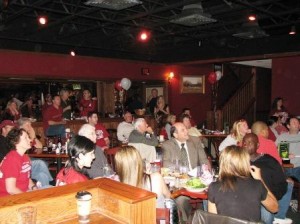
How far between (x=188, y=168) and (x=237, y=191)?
1794mm

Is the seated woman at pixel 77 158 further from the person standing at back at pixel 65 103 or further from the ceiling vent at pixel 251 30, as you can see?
the person standing at back at pixel 65 103

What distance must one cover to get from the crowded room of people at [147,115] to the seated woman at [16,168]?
0.04 ft

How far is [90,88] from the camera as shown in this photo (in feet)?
38.9

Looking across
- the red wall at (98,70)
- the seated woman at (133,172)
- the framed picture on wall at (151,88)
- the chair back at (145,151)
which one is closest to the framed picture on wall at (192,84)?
the red wall at (98,70)

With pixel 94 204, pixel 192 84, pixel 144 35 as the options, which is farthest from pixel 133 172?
pixel 192 84

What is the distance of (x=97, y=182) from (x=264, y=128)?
115 inches

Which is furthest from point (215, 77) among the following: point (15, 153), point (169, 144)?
point (15, 153)

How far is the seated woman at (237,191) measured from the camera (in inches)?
98.5

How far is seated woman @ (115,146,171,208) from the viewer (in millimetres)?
2781

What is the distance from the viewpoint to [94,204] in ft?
7.14

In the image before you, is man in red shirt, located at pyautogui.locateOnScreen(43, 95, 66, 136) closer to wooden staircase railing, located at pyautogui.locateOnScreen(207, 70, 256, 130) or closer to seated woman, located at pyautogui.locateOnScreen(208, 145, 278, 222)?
seated woman, located at pyautogui.locateOnScreen(208, 145, 278, 222)

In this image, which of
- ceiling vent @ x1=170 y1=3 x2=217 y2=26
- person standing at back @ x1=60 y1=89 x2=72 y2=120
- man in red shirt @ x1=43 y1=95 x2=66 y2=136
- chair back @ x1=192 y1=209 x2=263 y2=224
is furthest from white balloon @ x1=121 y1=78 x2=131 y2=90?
chair back @ x1=192 y1=209 x2=263 y2=224

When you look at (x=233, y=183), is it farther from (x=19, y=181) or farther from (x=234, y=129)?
(x=234, y=129)

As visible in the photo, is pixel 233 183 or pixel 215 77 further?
pixel 215 77
